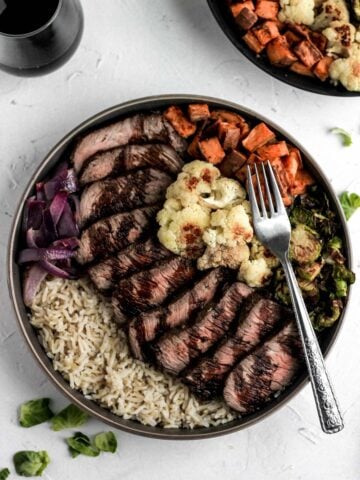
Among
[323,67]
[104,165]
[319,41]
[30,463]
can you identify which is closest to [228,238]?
[104,165]

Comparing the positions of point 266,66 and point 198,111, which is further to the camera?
point 266,66

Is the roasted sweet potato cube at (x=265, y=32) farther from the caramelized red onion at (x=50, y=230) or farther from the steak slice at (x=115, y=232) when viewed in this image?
the caramelized red onion at (x=50, y=230)

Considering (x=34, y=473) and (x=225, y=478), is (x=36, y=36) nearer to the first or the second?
(x=34, y=473)

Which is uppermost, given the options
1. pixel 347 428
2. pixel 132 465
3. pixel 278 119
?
pixel 278 119

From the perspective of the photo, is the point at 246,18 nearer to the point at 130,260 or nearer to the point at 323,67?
the point at 323,67

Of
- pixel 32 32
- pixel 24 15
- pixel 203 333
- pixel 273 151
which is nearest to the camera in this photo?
pixel 32 32

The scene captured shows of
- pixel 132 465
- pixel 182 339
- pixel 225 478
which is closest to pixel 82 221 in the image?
pixel 182 339
